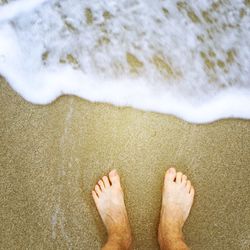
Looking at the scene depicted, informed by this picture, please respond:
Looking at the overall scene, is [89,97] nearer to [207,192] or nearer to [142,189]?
[142,189]

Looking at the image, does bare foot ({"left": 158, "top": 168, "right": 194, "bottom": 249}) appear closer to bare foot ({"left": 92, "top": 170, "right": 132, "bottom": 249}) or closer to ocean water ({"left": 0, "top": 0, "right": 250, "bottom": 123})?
bare foot ({"left": 92, "top": 170, "right": 132, "bottom": 249})

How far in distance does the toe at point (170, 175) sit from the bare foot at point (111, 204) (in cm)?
22

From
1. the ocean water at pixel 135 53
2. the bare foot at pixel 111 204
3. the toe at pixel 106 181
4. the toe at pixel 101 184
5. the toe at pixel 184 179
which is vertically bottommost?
the bare foot at pixel 111 204

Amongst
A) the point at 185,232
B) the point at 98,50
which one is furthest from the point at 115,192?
the point at 98,50

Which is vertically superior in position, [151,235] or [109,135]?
[109,135]

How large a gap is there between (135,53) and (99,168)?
573 mm

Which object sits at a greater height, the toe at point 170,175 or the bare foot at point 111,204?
the toe at point 170,175

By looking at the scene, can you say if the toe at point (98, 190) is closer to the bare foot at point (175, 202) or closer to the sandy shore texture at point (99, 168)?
the sandy shore texture at point (99, 168)

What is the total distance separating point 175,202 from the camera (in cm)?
186

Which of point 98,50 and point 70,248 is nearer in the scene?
point 70,248

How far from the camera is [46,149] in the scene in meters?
1.80

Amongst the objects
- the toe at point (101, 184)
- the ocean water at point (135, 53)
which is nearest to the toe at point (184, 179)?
the ocean water at point (135, 53)

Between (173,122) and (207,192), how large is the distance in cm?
35

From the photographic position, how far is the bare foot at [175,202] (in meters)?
1.80
